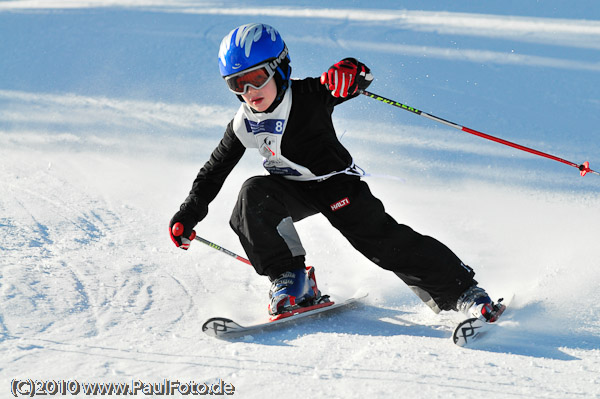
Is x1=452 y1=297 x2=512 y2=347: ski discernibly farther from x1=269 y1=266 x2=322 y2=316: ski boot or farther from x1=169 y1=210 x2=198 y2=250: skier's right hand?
x1=169 y1=210 x2=198 y2=250: skier's right hand

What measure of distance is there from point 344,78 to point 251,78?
0.44 m

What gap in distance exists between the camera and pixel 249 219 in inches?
127

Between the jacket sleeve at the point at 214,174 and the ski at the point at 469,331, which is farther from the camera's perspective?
the jacket sleeve at the point at 214,174

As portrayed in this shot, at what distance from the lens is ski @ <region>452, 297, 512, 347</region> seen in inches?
111

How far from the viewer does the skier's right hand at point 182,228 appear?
3.31 m

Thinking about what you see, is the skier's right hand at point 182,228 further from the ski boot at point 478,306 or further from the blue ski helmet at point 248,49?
the ski boot at point 478,306

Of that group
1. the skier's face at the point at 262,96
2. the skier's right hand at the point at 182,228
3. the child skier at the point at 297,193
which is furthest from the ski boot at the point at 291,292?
the skier's face at the point at 262,96

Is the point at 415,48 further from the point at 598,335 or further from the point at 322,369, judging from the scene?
the point at 322,369

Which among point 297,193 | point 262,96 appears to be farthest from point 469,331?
point 262,96

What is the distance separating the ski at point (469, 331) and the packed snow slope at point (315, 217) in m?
0.10

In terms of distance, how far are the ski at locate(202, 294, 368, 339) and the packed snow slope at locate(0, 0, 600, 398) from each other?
7 cm

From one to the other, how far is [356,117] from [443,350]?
442 cm

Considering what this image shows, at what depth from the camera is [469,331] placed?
2.84m

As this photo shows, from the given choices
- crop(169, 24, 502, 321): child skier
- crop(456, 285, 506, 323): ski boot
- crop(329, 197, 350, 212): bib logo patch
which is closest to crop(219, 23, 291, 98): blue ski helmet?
crop(169, 24, 502, 321): child skier
